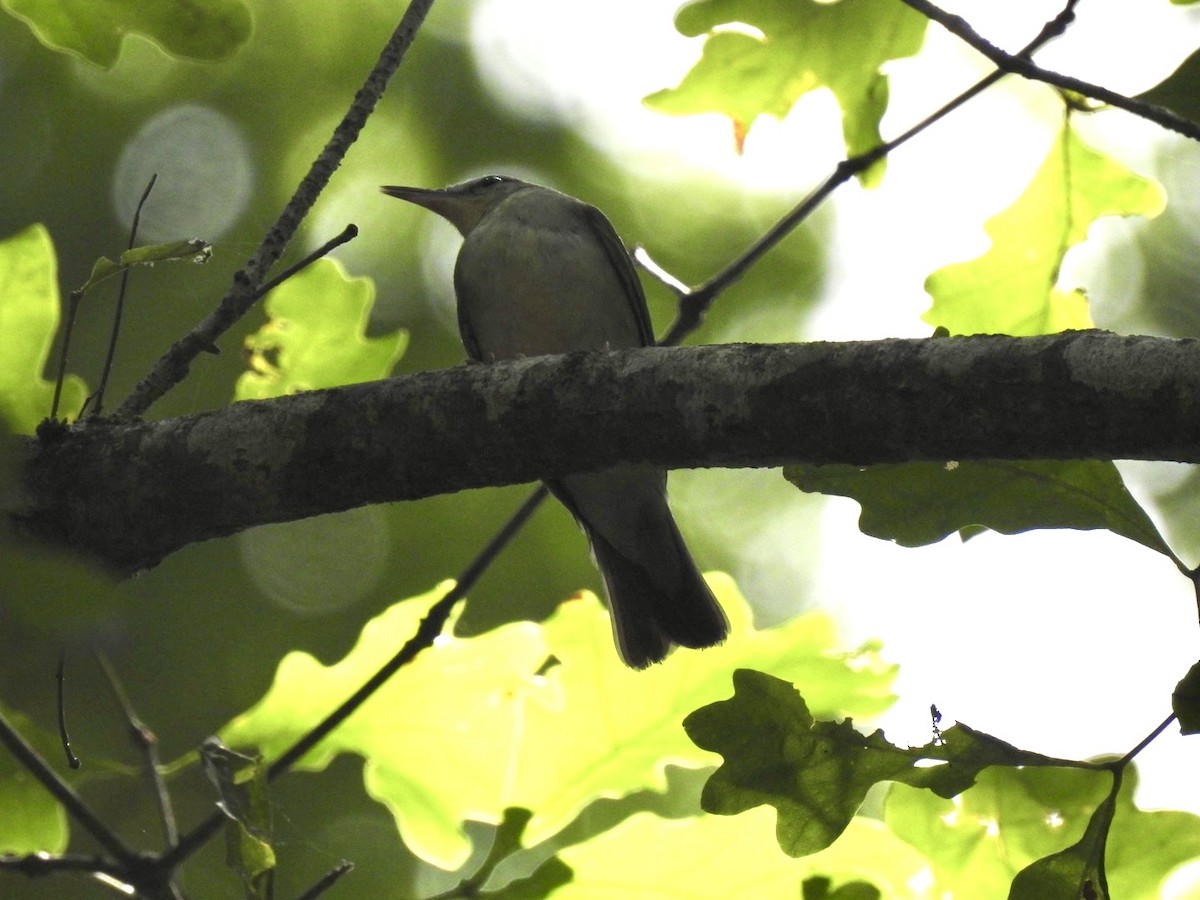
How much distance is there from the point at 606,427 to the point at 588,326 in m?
2.69

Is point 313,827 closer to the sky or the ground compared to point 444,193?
closer to the ground

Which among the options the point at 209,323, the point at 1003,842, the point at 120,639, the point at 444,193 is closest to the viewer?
the point at 120,639

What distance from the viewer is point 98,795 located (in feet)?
20.2

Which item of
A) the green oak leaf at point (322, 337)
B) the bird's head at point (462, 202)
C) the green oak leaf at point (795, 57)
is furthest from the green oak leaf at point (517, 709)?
the bird's head at point (462, 202)

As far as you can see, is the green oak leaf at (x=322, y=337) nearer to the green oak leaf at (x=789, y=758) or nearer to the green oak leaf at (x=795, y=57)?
the green oak leaf at (x=795, y=57)

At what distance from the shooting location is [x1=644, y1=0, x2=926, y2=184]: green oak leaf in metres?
3.10

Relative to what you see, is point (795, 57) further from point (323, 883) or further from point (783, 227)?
point (323, 883)

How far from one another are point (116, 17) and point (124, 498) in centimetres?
102

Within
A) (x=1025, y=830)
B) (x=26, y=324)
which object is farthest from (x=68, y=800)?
(x=1025, y=830)

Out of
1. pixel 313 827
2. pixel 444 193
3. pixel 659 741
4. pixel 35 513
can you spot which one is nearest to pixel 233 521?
pixel 35 513

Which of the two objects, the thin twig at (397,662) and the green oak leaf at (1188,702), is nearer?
the green oak leaf at (1188,702)

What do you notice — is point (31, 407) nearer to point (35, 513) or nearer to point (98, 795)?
point (35, 513)

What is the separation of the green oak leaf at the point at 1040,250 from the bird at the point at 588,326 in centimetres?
138

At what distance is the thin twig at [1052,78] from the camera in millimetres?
2482
